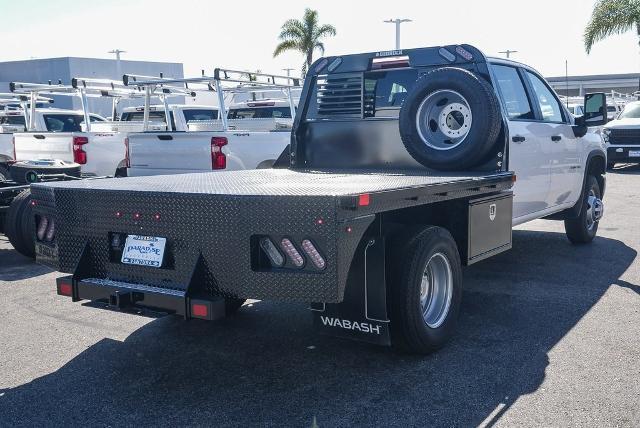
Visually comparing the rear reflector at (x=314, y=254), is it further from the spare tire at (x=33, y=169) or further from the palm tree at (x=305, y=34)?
the palm tree at (x=305, y=34)

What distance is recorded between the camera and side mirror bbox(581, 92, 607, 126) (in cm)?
735

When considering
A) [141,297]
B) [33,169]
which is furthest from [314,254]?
[33,169]

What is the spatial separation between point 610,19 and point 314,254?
28530 millimetres

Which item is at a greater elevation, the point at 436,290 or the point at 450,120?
the point at 450,120

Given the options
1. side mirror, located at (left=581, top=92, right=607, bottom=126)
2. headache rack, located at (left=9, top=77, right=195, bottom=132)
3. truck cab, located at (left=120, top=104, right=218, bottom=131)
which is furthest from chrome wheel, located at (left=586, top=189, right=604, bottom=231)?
truck cab, located at (left=120, top=104, right=218, bottom=131)

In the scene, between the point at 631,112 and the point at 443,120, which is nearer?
the point at 443,120

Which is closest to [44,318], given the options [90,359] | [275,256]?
[90,359]

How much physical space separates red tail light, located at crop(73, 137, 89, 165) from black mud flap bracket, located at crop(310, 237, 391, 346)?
7.70m

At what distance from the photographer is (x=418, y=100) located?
5715 millimetres

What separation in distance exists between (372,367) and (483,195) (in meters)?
1.52

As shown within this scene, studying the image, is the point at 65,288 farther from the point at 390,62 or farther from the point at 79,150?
the point at 79,150

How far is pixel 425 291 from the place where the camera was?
15.2 feet

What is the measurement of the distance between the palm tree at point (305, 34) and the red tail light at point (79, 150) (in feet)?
91.0

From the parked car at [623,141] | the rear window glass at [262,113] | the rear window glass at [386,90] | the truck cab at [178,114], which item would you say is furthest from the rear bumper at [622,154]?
the rear window glass at [386,90]
